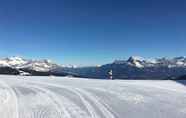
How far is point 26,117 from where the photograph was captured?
7.56m

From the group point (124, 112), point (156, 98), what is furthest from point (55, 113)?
point (156, 98)

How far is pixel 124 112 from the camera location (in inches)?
325

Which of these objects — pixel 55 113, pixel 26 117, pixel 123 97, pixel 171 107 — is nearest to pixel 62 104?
pixel 55 113

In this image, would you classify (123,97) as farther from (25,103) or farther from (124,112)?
(25,103)

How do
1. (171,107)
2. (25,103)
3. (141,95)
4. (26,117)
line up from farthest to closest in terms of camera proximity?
(141,95) → (25,103) → (171,107) → (26,117)

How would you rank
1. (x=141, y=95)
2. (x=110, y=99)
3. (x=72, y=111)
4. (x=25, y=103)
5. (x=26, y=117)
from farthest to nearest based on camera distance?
(x=141, y=95), (x=110, y=99), (x=25, y=103), (x=72, y=111), (x=26, y=117)

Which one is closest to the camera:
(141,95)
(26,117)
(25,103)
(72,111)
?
(26,117)

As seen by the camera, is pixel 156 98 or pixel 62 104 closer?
pixel 62 104

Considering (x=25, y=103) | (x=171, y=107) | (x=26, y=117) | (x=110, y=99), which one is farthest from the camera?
(x=110, y=99)

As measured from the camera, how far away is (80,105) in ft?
30.0

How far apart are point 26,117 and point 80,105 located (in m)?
2.15

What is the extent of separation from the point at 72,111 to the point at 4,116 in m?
1.98

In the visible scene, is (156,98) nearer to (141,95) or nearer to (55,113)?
(141,95)

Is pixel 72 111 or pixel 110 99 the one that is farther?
pixel 110 99
